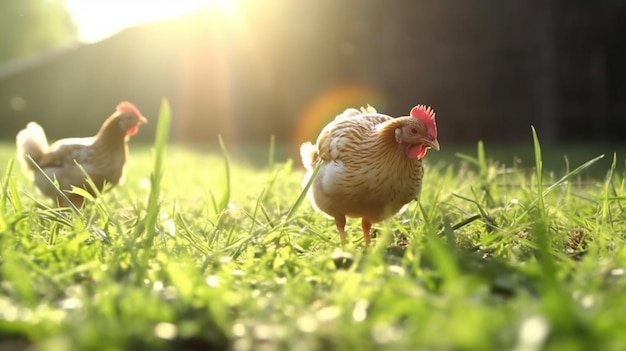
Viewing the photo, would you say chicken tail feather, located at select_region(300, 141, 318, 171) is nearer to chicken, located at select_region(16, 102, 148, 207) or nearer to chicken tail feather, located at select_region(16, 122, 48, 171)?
chicken, located at select_region(16, 102, 148, 207)

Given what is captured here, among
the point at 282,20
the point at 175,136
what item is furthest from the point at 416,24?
the point at 175,136

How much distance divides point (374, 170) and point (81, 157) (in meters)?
1.98

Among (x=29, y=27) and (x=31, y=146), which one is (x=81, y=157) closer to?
(x=31, y=146)

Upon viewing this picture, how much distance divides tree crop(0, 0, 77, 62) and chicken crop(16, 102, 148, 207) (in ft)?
105

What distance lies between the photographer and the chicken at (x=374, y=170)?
9.02 feet

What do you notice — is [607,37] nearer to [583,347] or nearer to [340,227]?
[340,227]

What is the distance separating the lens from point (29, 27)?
1441 inches

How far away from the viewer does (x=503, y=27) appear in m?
11.8

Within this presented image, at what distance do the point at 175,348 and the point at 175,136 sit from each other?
15406 mm

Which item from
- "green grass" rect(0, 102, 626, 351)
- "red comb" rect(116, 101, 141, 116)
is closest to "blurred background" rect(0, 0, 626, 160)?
"red comb" rect(116, 101, 141, 116)

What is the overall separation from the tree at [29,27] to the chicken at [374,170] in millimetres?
34082

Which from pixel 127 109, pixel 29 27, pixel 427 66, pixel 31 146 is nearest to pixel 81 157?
pixel 31 146

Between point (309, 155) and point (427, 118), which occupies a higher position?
point (427, 118)

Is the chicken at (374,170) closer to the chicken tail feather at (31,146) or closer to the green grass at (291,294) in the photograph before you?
the green grass at (291,294)
